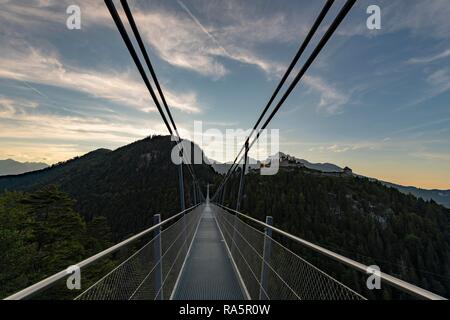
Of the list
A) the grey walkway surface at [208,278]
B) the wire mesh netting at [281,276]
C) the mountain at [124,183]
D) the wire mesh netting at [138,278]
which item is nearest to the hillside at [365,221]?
the mountain at [124,183]

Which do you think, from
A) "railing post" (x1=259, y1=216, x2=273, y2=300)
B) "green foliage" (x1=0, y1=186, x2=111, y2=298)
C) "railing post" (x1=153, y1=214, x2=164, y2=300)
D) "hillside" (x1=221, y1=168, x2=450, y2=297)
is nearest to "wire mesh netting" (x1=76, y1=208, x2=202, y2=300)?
"railing post" (x1=153, y1=214, x2=164, y2=300)

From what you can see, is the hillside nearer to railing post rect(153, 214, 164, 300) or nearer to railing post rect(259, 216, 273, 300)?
railing post rect(259, 216, 273, 300)

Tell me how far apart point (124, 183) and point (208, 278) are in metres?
94.2

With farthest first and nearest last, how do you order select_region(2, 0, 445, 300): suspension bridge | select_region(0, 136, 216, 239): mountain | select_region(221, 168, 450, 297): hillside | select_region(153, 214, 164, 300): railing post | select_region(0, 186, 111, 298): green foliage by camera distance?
select_region(221, 168, 450, 297): hillside → select_region(0, 136, 216, 239): mountain → select_region(0, 186, 111, 298): green foliage → select_region(153, 214, 164, 300): railing post → select_region(2, 0, 445, 300): suspension bridge

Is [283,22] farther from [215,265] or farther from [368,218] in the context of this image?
[368,218]

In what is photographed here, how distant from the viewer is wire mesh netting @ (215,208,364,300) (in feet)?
4.34

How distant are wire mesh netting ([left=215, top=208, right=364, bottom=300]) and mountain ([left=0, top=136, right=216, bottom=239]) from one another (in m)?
43.2

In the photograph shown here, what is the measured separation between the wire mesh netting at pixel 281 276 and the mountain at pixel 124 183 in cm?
4318

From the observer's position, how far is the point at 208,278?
12.7ft

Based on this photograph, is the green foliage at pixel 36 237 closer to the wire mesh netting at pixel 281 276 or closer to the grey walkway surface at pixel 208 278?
the grey walkway surface at pixel 208 278

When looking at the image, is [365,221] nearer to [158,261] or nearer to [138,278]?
[158,261]

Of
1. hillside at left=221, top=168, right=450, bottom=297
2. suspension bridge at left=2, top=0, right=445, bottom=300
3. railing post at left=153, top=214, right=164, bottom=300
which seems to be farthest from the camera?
hillside at left=221, top=168, right=450, bottom=297

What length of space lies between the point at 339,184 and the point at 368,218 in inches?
736
